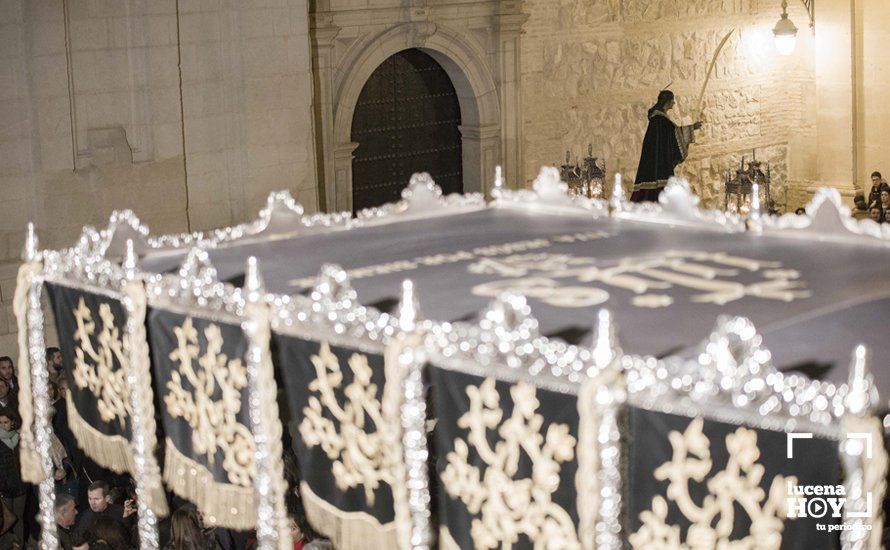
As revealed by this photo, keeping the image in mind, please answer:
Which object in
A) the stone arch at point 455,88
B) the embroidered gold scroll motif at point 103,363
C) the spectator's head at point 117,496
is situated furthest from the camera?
the stone arch at point 455,88

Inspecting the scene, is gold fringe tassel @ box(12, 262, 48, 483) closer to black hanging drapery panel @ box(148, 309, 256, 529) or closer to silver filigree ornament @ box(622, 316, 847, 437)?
black hanging drapery panel @ box(148, 309, 256, 529)

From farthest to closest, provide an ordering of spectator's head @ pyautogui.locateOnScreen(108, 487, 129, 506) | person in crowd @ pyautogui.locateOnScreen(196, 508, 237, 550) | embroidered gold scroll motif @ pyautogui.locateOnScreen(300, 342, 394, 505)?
spectator's head @ pyautogui.locateOnScreen(108, 487, 129, 506), person in crowd @ pyautogui.locateOnScreen(196, 508, 237, 550), embroidered gold scroll motif @ pyautogui.locateOnScreen(300, 342, 394, 505)

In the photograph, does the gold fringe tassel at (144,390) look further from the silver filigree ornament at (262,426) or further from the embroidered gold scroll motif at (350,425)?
the embroidered gold scroll motif at (350,425)

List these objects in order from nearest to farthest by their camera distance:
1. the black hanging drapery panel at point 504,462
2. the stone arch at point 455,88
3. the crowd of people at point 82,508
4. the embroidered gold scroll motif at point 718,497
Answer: the embroidered gold scroll motif at point 718,497, the black hanging drapery panel at point 504,462, the crowd of people at point 82,508, the stone arch at point 455,88

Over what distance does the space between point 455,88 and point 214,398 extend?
8.52 meters

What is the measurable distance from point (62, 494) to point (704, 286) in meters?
3.91

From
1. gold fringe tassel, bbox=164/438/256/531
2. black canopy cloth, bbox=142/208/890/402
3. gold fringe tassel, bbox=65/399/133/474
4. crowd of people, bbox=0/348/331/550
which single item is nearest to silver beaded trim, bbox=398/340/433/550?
black canopy cloth, bbox=142/208/890/402

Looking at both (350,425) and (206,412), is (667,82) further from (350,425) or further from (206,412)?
(350,425)

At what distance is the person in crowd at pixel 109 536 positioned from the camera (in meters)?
7.98

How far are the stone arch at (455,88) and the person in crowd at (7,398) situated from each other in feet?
15.7

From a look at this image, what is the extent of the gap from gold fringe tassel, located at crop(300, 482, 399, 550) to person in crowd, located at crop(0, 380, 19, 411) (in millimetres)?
3298

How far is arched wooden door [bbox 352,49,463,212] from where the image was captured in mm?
14508

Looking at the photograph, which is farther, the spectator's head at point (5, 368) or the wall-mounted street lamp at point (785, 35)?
the wall-mounted street lamp at point (785, 35)

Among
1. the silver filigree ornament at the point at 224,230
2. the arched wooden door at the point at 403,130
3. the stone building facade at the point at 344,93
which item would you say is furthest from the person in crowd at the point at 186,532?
the arched wooden door at the point at 403,130
